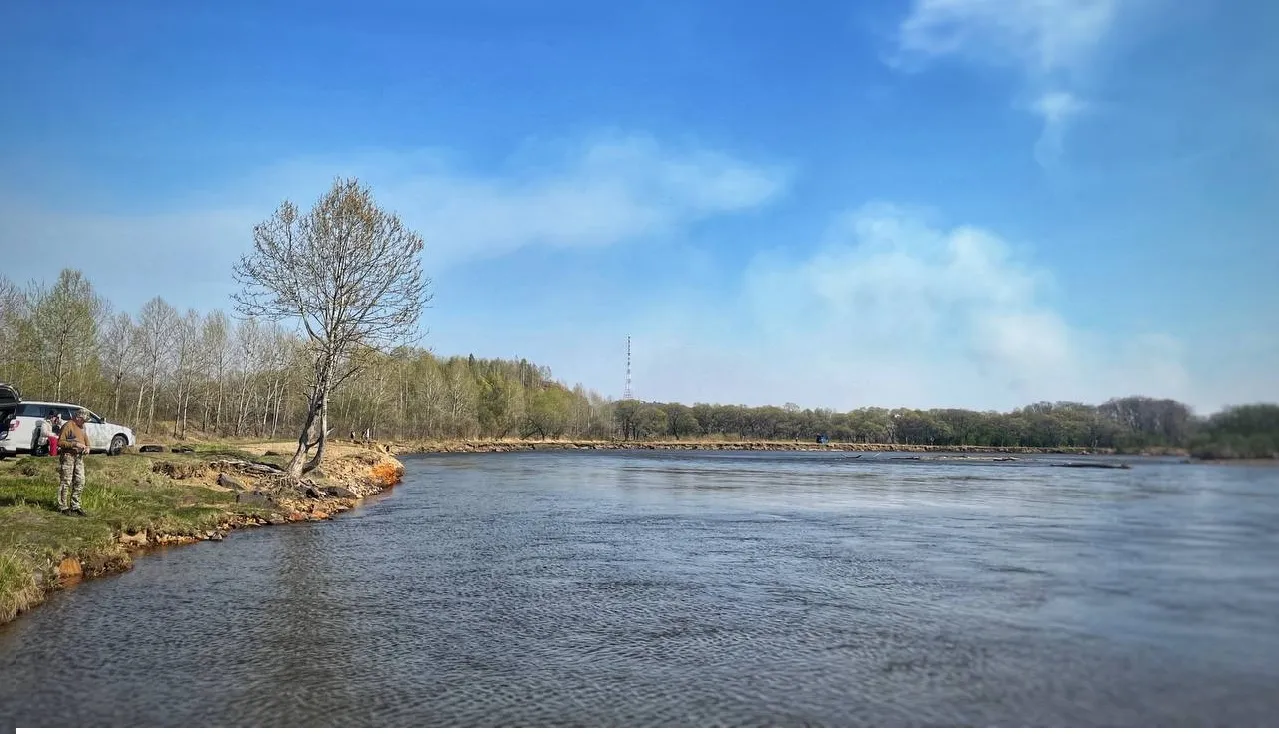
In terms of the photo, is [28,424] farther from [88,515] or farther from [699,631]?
[699,631]

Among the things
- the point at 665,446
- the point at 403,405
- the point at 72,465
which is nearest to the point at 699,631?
the point at 72,465

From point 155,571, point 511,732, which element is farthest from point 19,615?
→ point 511,732

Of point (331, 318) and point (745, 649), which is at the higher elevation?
point (331, 318)

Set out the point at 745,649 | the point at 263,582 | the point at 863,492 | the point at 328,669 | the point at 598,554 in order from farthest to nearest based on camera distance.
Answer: the point at 863,492 → the point at 598,554 → the point at 263,582 → the point at 745,649 → the point at 328,669

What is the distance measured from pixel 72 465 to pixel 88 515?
129cm

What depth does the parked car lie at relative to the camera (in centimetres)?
2505

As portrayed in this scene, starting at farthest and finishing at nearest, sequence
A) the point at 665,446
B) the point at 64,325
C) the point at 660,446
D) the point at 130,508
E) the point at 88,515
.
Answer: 1. the point at 660,446
2. the point at 665,446
3. the point at 64,325
4. the point at 130,508
5. the point at 88,515

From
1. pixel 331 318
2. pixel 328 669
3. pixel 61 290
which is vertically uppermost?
pixel 61 290

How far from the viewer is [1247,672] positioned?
984 cm

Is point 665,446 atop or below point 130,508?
below

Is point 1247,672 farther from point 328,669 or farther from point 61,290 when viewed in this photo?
point 61,290

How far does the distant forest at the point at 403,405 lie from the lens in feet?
42.2

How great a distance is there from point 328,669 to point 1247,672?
12.2 meters

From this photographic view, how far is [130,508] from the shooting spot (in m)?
20.8
